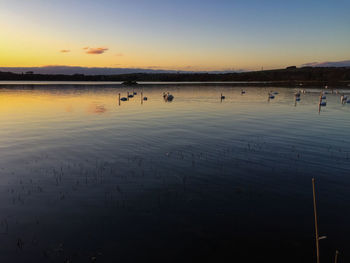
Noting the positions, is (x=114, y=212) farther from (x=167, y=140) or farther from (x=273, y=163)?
(x=167, y=140)

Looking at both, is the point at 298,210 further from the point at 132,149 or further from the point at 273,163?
the point at 132,149

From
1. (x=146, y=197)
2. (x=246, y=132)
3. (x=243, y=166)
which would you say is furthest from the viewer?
(x=246, y=132)

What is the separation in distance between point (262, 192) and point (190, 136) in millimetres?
13431

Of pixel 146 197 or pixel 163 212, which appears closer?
pixel 163 212

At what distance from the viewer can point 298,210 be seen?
1116 centimetres

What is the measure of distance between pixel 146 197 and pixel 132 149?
8.86 meters

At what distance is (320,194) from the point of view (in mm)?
12719

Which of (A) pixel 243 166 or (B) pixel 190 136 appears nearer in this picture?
(A) pixel 243 166

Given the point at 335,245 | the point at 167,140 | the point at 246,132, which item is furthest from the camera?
the point at 246,132

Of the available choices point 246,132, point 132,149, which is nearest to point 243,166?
point 132,149

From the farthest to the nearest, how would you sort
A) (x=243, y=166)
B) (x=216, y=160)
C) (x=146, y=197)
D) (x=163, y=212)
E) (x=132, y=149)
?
1. (x=132, y=149)
2. (x=216, y=160)
3. (x=243, y=166)
4. (x=146, y=197)
5. (x=163, y=212)

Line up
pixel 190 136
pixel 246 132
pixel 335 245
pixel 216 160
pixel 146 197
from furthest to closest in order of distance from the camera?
pixel 246 132
pixel 190 136
pixel 216 160
pixel 146 197
pixel 335 245

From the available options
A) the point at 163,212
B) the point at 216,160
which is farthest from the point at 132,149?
the point at 163,212

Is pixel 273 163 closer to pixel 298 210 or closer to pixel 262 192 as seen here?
pixel 262 192
